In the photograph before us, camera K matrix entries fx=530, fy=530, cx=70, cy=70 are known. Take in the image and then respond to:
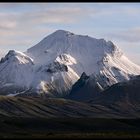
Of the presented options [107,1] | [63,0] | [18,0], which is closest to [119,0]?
[107,1]

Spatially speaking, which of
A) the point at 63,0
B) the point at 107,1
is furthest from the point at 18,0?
the point at 107,1

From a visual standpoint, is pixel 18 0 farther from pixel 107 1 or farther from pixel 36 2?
pixel 107 1

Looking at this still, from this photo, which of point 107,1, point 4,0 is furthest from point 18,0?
point 107,1

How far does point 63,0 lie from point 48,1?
31cm

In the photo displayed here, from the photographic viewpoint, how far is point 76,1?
11.1m

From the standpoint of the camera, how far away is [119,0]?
1123 cm

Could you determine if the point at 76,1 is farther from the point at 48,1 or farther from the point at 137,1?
the point at 137,1

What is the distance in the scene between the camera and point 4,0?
11.2m

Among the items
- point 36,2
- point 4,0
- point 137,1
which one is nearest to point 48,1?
point 36,2

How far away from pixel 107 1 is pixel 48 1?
1227mm

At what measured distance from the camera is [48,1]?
11039mm

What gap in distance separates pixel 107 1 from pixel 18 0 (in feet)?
6.17

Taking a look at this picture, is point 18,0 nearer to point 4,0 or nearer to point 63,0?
point 4,0

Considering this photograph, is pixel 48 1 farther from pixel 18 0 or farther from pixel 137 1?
pixel 137 1
